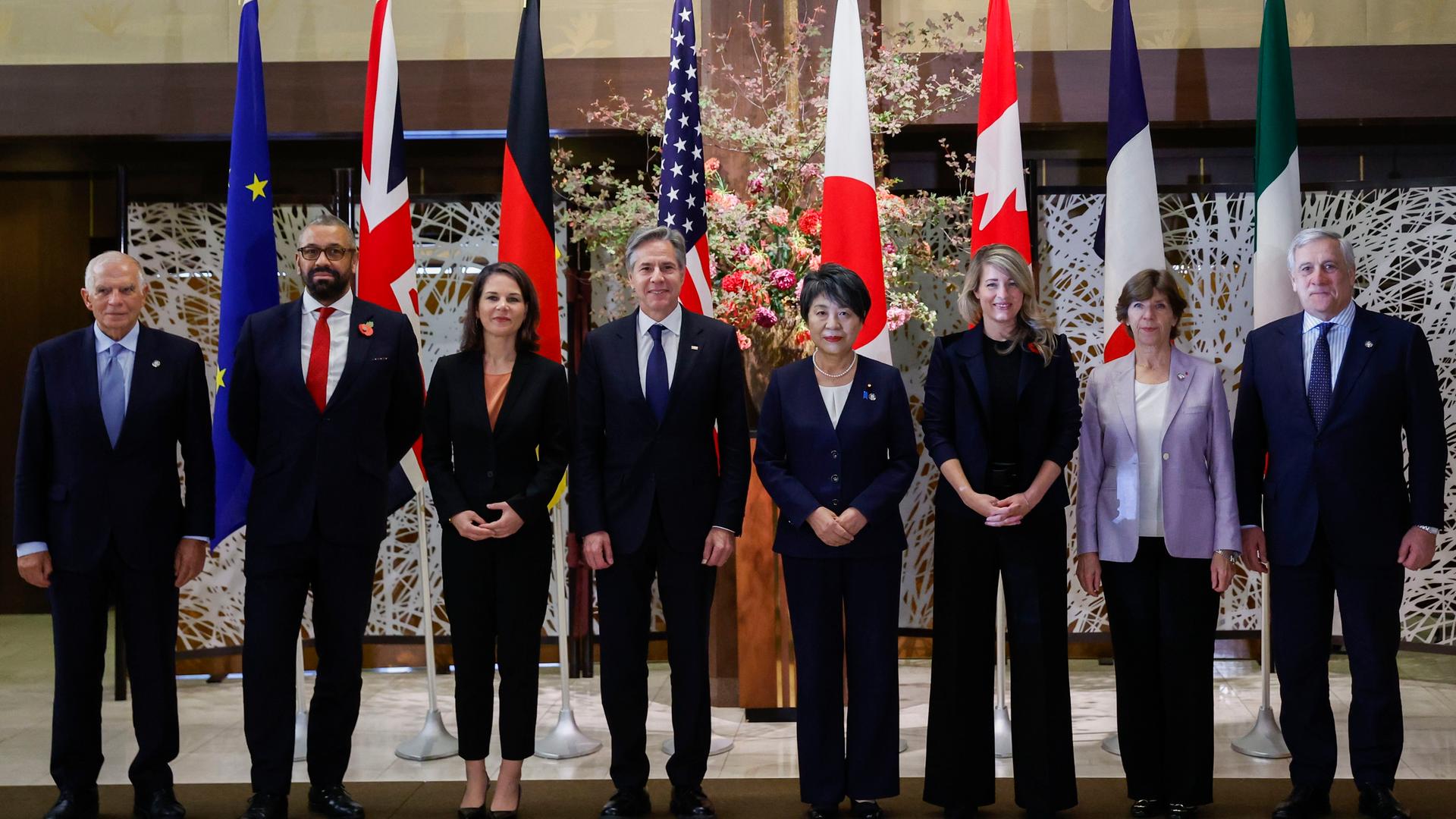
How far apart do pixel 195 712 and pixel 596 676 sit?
1752 mm

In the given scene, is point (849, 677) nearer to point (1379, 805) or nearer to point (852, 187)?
point (1379, 805)

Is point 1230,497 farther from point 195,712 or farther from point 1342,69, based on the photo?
point 195,712

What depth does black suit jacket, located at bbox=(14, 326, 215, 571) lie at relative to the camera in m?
3.55

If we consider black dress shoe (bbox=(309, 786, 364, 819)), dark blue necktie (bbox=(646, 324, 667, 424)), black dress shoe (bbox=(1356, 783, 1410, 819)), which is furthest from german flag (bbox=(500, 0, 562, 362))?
black dress shoe (bbox=(1356, 783, 1410, 819))

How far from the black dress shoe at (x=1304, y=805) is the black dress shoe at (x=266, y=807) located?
2.72 m

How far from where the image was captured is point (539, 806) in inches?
147

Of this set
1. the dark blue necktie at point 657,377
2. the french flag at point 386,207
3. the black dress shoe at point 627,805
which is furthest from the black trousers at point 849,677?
the french flag at point 386,207

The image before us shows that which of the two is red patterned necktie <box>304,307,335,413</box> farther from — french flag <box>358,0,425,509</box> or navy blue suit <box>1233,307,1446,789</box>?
navy blue suit <box>1233,307,1446,789</box>

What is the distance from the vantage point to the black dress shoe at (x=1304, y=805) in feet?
11.5

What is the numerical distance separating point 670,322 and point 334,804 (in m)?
1.65

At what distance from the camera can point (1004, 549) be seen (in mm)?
3479

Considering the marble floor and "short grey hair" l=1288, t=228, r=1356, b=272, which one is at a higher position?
"short grey hair" l=1288, t=228, r=1356, b=272

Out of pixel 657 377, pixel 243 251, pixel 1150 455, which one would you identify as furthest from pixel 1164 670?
pixel 243 251

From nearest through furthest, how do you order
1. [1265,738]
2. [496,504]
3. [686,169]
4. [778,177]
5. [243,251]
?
[496,504] < [1265,738] < [243,251] < [686,169] < [778,177]
